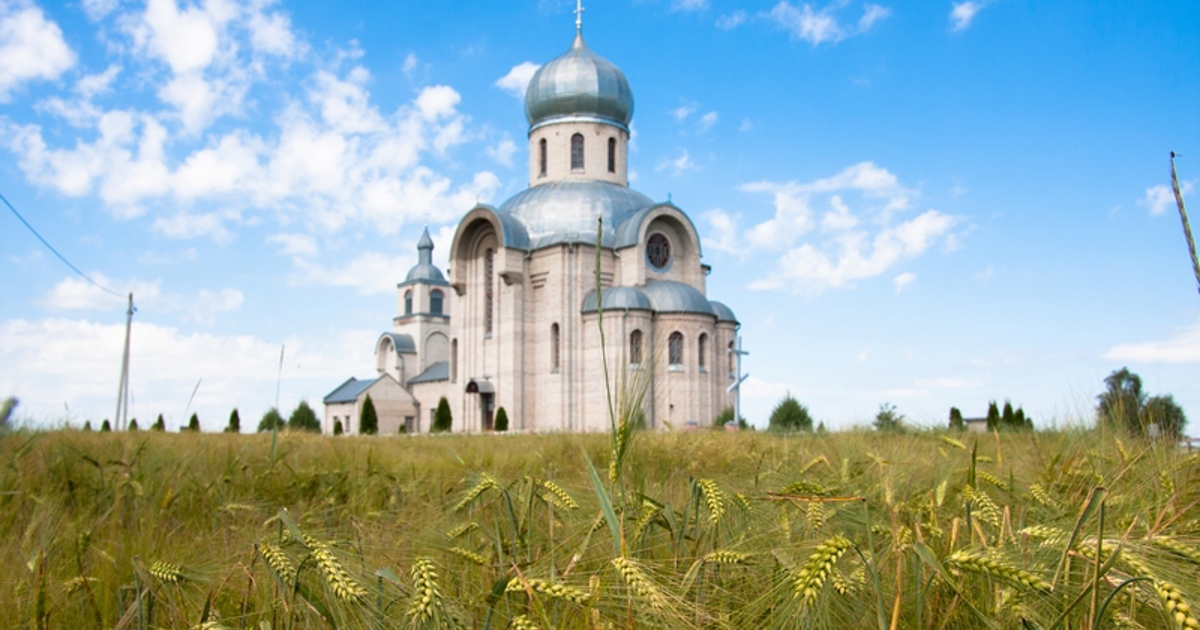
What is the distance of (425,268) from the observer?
46.0m

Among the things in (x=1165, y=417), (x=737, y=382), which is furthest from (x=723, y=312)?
(x=1165, y=417)

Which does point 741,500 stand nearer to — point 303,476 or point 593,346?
point 303,476

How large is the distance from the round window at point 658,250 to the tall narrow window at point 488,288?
5265mm

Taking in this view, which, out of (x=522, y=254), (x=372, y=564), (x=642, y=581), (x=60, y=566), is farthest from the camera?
(x=522, y=254)

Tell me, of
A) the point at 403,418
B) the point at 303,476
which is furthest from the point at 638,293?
the point at 303,476

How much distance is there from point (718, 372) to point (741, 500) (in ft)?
90.9

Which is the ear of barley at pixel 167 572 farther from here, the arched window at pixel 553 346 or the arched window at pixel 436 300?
the arched window at pixel 436 300

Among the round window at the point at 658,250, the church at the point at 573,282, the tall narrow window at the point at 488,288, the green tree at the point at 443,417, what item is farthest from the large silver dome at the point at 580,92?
the green tree at the point at 443,417

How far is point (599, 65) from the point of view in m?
32.2

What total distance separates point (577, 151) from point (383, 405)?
1225 cm

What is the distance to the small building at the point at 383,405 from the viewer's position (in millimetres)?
35719

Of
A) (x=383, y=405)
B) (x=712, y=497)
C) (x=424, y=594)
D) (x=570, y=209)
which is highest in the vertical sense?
(x=570, y=209)

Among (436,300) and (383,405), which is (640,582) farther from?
(436,300)

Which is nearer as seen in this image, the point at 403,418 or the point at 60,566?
the point at 60,566
